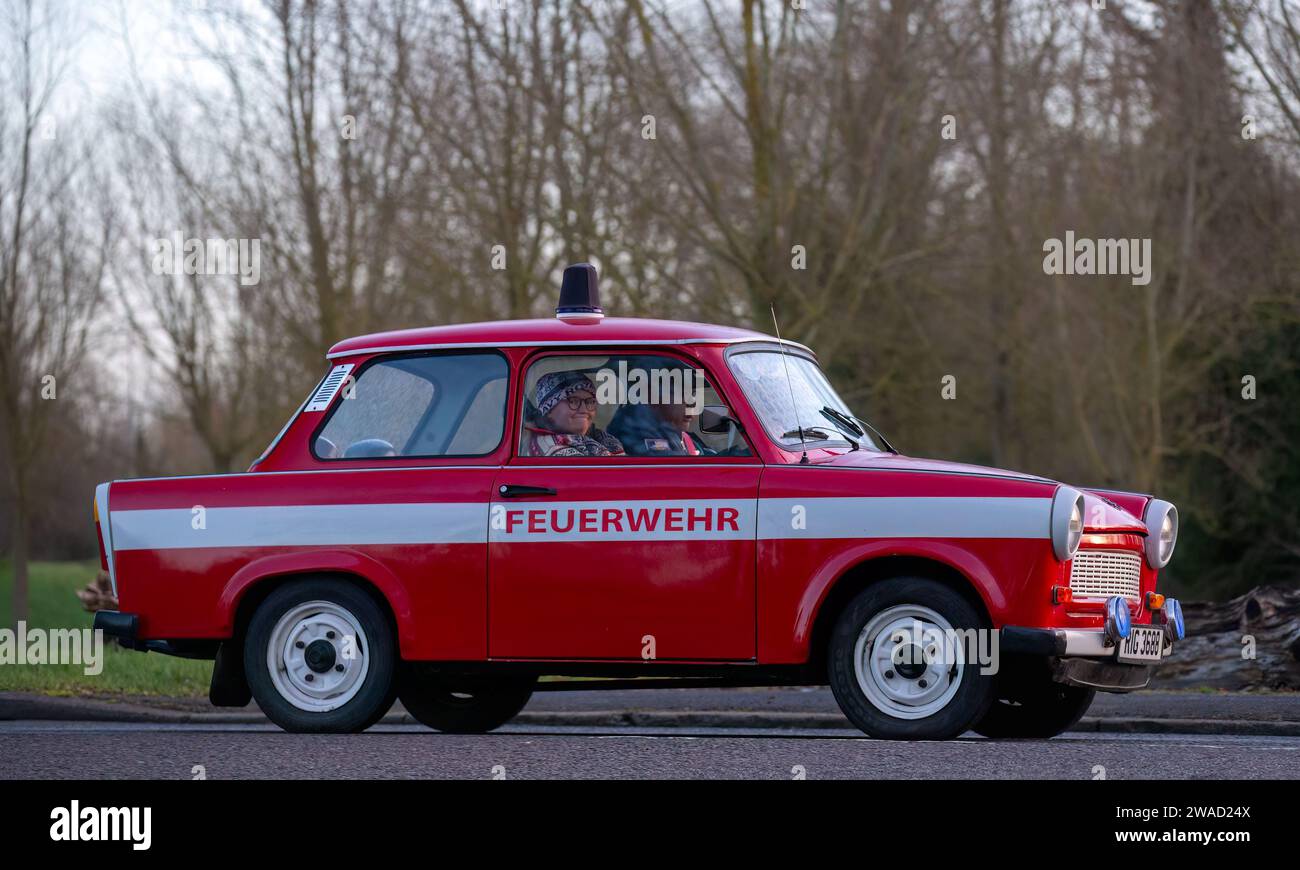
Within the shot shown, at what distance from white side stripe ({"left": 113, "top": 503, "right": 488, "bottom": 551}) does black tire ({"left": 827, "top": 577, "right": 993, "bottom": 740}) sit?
174 centimetres

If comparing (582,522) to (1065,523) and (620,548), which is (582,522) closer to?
(620,548)

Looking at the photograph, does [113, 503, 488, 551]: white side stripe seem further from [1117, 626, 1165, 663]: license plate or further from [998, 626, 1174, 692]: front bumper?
[1117, 626, 1165, 663]: license plate

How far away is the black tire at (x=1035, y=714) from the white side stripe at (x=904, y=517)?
5.38 feet

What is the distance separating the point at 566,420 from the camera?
892cm

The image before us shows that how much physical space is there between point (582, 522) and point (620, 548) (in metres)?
0.22

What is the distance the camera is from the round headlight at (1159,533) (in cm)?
892

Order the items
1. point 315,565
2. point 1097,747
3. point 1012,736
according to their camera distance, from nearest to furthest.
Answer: point 1097,747 < point 315,565 < point 1012,736

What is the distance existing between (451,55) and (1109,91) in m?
10.4

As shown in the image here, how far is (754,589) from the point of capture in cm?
826

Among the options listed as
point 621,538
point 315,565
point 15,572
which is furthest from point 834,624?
point 15,572

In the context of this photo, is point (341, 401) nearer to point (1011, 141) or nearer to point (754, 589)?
point (754, 589)

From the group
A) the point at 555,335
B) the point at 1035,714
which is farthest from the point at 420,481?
the point at 1035,714

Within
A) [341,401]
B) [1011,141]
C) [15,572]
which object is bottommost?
[15,572]
